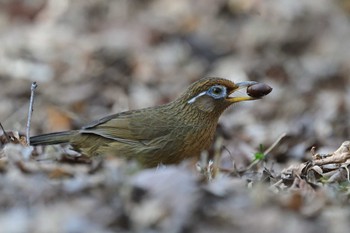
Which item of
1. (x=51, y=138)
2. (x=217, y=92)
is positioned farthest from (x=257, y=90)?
(x=51, y=138)

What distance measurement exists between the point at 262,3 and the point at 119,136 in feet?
27.4

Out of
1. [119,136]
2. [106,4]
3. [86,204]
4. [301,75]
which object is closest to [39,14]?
[106,4]

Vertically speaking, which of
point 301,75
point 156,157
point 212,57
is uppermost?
point 212,57

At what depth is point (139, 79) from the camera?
38.6ft

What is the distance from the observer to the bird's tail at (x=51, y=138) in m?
6.43

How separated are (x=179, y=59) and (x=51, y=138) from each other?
253 inches

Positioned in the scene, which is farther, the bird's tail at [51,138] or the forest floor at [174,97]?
the bird's tail at [51,138]

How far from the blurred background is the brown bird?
1273 millimetres

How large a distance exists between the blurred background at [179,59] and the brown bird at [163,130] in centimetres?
127

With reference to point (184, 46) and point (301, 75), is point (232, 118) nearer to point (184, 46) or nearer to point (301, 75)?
point (301, 75)

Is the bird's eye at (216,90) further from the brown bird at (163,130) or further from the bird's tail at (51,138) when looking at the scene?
the bird's tail at (51,138)

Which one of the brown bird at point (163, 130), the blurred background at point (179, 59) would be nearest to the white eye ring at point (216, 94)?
the brown bird at point (163, 130)

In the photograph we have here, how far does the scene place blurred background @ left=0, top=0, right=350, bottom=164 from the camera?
968 centimetres

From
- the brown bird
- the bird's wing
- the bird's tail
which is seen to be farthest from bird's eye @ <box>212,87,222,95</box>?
the bird's tail
